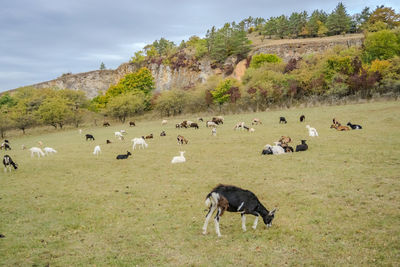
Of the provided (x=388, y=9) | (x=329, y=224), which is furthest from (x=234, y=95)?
(x=388, y=9)

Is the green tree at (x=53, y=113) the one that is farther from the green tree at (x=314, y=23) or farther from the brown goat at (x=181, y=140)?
the green tree at (x=314, y=23)

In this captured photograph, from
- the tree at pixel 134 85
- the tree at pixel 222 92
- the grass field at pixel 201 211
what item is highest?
the tree at pixel 134 85

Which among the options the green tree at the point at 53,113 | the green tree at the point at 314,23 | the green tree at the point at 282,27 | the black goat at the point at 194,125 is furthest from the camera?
the green tree at the point at 282,27

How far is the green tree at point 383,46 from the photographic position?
5675 centimetres

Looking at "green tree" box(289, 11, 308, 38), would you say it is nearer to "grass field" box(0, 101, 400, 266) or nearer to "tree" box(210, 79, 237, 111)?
"tree" box(210, 79, 237, 111)

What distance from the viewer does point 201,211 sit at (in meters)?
9.45

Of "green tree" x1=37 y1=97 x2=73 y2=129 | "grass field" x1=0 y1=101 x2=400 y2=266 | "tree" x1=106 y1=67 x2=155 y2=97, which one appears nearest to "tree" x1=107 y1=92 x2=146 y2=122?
"green tree" x1=37 y1=97 x2=73 y2=129

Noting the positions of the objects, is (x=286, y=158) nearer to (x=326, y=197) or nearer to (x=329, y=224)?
(x=326, y=197)


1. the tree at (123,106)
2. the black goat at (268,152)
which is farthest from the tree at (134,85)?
the black goat at (268,152)

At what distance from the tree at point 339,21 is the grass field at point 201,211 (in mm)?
93333

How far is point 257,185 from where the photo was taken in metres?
11.8

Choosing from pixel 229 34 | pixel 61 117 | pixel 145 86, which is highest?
pixel 229 34

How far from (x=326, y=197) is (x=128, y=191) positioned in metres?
8.48

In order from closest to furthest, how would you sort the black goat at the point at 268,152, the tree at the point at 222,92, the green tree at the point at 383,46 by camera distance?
1. the black goat at the point at 268,152
2. the green tree at the point at 383,46
3. the tree at the point at 222,92
